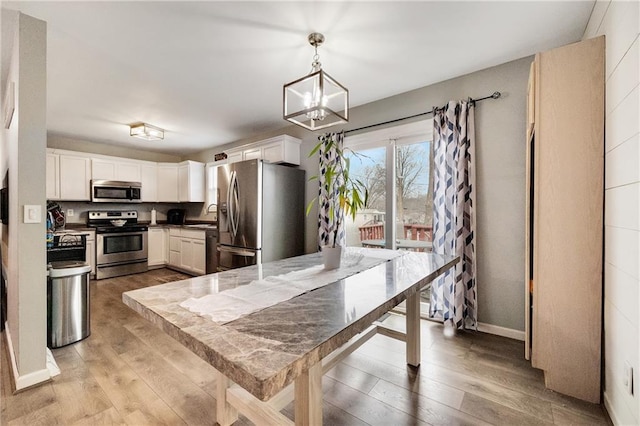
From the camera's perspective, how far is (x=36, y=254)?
6.10ft

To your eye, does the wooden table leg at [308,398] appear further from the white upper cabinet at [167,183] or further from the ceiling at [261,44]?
the white upper cabinet at [167,183]

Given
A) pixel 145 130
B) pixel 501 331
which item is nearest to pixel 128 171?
pixel 145 130

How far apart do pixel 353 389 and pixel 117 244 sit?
4.78m

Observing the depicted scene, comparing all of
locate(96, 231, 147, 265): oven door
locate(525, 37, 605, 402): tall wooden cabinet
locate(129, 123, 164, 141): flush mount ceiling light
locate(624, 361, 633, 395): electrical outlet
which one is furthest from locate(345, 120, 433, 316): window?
locate(96, 231, 147, 265): oven door

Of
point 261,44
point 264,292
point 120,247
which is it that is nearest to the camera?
point 264,292

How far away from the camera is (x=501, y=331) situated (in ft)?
8.31

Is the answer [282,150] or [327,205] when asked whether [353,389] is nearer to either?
[327,205]

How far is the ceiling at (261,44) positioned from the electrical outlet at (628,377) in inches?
83.4

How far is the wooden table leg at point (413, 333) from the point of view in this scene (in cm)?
207

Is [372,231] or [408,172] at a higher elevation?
[408,172]

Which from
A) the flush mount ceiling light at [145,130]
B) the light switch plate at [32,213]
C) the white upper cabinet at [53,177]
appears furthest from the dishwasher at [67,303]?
the white upper cabinet at [53,177]

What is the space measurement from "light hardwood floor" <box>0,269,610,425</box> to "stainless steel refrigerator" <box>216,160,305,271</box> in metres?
1.45

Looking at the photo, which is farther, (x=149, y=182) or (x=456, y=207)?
(x=149, y=182)

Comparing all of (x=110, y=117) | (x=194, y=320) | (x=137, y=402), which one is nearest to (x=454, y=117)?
(x=194, y=320)
